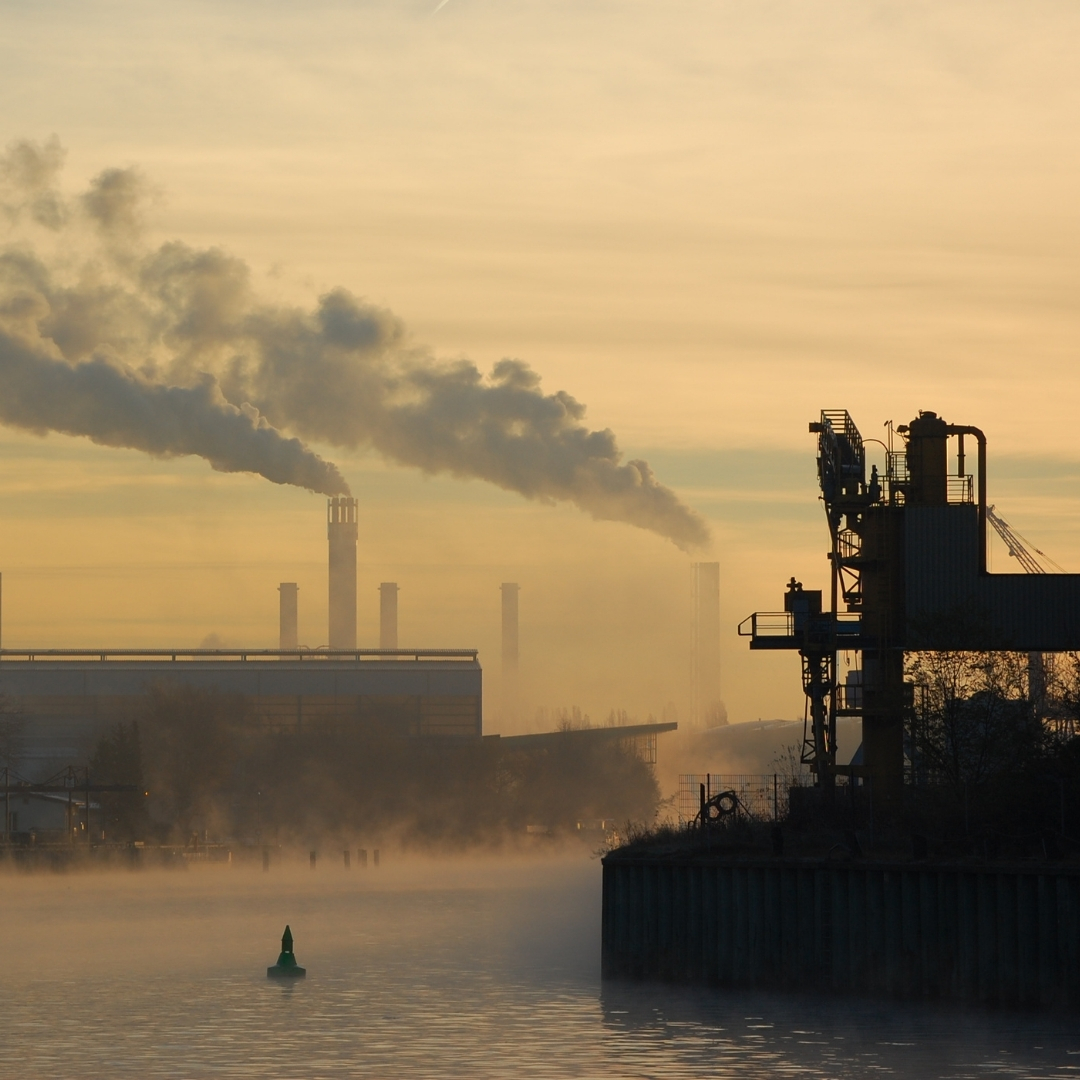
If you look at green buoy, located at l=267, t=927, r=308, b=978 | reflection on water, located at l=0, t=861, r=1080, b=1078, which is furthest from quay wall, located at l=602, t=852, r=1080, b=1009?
green buoy, located at l=267, t=927, r=308, b=978

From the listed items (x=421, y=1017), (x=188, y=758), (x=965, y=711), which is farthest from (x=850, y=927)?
(x=188, y=758)

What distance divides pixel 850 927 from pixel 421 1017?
12202mm

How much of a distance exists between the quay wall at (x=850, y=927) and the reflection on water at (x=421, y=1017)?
2.87ft

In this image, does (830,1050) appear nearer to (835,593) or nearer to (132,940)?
(835,593)

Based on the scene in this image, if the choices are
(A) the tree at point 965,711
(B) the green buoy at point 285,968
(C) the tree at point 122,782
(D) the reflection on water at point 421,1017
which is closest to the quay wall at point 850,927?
(D) the reflection on water at point 421,1017

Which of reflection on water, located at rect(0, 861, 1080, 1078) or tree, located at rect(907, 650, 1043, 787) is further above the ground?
tree, located at rect(907, 650, 1043, 787)

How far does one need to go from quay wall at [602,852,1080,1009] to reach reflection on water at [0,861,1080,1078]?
876mm

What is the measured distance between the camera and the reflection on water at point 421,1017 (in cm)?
4694

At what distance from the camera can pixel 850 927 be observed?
56.1 metres

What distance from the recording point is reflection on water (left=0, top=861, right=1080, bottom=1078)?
154 feet

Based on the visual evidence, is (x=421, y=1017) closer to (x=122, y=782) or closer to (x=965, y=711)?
(x=965, y=711)

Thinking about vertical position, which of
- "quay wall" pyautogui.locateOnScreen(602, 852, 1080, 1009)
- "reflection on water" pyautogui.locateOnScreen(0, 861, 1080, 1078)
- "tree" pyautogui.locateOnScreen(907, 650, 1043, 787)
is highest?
"tree" pyautogui.locateOnScreen(907, 650, 1043, 787)

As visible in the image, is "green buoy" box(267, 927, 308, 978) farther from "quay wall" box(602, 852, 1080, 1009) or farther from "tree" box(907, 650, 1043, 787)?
"tree" box(907, 650, 1043, 787)

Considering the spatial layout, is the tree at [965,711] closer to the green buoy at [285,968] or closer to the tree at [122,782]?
the green buoy at [285,968]
